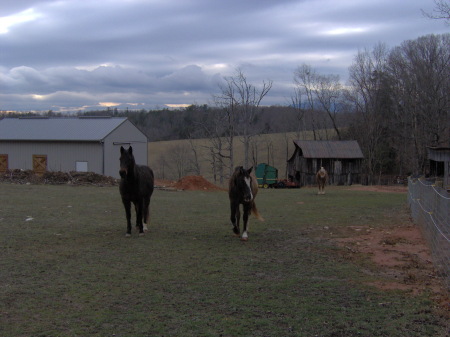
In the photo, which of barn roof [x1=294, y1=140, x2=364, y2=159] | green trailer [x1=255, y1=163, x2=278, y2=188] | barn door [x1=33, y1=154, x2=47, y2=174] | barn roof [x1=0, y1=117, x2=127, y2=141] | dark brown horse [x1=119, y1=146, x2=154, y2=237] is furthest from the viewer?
barn roof [x1=294, y1=140, x2=364, y2=159]

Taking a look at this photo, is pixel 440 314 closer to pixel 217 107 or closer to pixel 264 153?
pixel 217 107

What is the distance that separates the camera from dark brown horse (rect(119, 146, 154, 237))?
369 inches

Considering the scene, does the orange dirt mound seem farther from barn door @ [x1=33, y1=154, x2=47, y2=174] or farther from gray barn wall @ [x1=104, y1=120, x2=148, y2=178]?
barn door @ [x1=33, y1=154, x2=47, y2=174]

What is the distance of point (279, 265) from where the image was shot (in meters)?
7.25

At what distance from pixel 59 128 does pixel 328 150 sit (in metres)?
26.5

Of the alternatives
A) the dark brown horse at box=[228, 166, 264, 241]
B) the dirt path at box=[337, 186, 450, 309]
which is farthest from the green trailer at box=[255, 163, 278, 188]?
the dark brown horse at box=[228, 166, 264, 241]

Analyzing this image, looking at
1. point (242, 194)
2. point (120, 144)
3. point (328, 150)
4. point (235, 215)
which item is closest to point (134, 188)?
point (235, 215)

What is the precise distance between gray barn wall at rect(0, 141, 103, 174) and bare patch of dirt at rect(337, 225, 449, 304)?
100 feet

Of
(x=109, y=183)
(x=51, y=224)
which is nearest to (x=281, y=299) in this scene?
(x=51, y=224)

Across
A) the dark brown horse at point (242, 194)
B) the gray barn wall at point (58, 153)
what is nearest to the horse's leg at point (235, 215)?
the dark brown horse at point (242, 194)

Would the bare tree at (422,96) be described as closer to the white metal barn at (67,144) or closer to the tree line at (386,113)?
the tree line at (386,113)

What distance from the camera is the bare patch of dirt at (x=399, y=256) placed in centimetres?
603

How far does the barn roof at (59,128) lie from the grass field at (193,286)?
28513 mm

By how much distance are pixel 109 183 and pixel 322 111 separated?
133 feet
